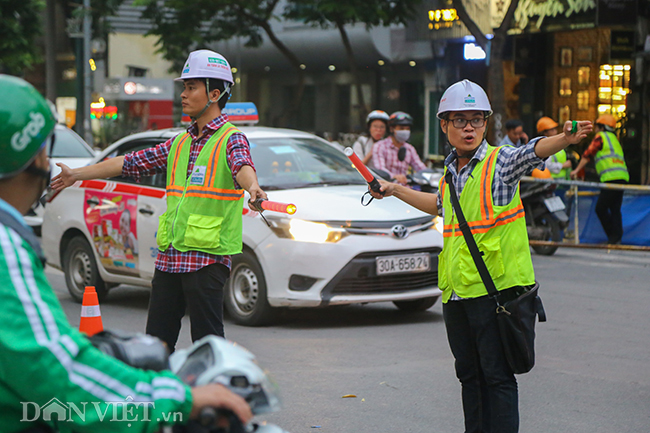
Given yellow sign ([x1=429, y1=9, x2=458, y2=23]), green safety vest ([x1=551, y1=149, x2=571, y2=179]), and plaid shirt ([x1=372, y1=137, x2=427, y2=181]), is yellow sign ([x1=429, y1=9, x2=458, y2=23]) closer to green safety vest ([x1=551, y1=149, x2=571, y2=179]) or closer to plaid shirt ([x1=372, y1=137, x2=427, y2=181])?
green safety vest ([x1=551, y1=149, x2=571, y2=179])

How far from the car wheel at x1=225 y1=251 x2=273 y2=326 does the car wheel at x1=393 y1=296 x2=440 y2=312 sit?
1.36m

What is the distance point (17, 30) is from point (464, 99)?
2771cm

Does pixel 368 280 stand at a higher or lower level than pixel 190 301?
lower

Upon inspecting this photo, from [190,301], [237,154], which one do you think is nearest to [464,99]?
[237,154]

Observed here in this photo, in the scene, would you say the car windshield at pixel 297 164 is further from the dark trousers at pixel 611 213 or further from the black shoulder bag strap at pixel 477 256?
the dark trousers at pixel 611 213

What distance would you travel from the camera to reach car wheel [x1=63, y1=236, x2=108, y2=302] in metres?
8.65

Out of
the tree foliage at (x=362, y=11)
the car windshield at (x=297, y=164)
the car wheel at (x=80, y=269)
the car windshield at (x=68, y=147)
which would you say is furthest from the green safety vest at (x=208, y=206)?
the tree foliage at (x=362, y=11)

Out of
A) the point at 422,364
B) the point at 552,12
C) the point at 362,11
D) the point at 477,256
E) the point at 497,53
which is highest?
the point at 362,11

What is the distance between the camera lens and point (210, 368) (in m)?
1.83

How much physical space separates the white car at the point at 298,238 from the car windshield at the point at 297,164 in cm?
1

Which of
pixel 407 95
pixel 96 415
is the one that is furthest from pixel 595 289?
pixel 407 95

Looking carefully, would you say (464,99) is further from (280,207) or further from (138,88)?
(138,88)

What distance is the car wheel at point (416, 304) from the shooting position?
800 centimetres

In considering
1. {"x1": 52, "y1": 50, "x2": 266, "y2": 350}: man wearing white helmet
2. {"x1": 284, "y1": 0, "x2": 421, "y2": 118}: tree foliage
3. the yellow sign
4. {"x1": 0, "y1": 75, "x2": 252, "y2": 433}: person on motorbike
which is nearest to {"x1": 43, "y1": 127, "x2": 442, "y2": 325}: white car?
{"x1": 52, "y1": 50, "x2": 266, "y2": 350}: man wearing white helmet
